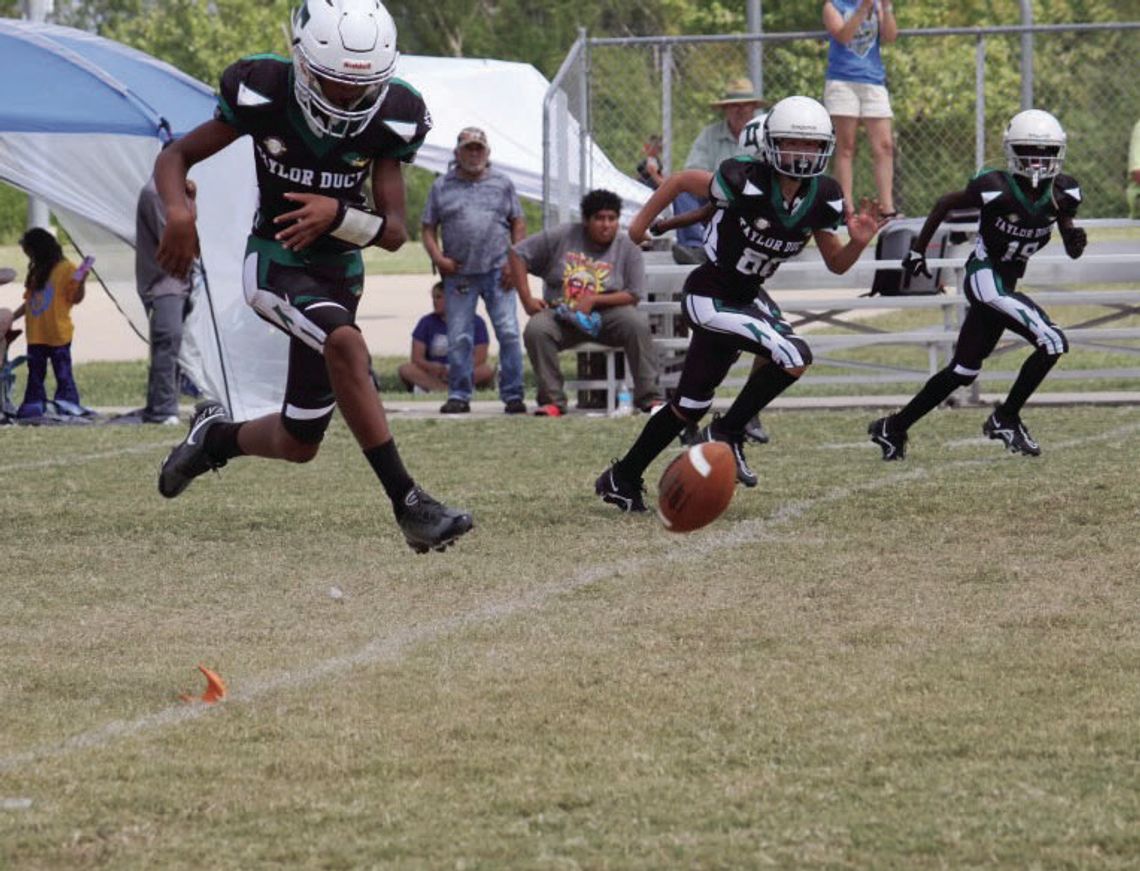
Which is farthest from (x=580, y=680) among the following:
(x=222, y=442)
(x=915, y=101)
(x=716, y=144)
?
(x=915, y=101)

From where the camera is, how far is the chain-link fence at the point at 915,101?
1508 cm

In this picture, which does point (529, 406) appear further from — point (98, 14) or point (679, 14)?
point (98, 14)

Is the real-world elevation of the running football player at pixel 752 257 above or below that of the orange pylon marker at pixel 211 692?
above

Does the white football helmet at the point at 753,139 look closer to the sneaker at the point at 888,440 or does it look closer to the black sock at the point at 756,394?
the black sock at the point at 756,394

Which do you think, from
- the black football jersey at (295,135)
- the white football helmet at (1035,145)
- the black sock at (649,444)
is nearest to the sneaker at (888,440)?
the white football helmet at (1035,145)

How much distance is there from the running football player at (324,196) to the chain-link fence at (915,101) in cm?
810

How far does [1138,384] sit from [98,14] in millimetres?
43450

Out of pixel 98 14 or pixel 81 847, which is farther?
pixel 98 14

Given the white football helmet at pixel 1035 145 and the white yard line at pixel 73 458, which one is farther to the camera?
the white yard line at pixel 73 458

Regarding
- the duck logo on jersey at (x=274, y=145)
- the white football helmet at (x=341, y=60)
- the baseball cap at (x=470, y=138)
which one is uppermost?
the white football helmet at (x=341, y=60)

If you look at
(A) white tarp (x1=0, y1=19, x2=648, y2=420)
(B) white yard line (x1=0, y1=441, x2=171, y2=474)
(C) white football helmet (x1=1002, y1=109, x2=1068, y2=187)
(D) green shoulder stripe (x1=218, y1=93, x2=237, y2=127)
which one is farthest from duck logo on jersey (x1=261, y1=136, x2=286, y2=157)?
(A) white tarp (x1=0, y1=19, x2=648, y2=420)

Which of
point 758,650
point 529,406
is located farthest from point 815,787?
point 529,406

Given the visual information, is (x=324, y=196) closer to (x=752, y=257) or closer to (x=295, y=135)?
(x=295, y=135)

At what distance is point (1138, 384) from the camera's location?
51.6 ft
